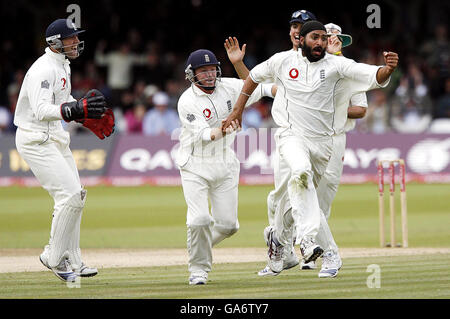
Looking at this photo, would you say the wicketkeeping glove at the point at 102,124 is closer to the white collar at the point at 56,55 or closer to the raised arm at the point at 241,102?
the white collar at the point at 56,55

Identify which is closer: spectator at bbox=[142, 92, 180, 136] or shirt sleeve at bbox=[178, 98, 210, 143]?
shirt sleeve at bbox=[178, 98, 210, 143]

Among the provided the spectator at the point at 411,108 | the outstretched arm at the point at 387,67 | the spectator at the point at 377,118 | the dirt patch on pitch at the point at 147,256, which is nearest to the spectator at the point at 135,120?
the spectator at the point at 377,118

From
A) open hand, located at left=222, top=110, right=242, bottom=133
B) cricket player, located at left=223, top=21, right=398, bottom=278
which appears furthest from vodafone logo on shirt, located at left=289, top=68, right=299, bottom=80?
open hand, located at left=222, top=110, right=242, bottom=133

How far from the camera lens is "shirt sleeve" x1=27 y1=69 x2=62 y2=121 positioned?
25.7 feet

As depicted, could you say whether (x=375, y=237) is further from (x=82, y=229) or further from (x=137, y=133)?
(x=137, y=133)

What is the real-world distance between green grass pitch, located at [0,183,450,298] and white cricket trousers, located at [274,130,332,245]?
0.49 m

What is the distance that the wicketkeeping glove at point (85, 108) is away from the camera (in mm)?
7742

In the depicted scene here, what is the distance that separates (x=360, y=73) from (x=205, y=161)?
1456 millimetres

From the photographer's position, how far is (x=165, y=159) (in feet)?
61.3

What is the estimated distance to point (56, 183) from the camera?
26.3ft

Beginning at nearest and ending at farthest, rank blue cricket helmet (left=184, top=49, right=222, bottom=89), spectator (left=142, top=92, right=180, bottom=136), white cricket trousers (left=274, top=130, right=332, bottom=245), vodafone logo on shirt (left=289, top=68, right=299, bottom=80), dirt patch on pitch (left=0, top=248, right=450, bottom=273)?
white cricket trousers (left=274, top=130, right=332, bottom=245), vodafone logo on shirt (left=289, top=68, right=299, bottom=80), blue cricket helmet (left=184, top=49, right=222, bottom=89), dirt patch on pitch (left=0, top=248, right=450, bottom=273), spectator (left=142, top=92, right=180, bottom=136)

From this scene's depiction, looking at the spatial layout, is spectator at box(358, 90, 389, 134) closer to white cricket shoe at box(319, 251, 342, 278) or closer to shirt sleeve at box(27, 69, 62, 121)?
white cricket shoe at box(319, 251, 342, 278)

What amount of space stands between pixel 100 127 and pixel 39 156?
59cm
